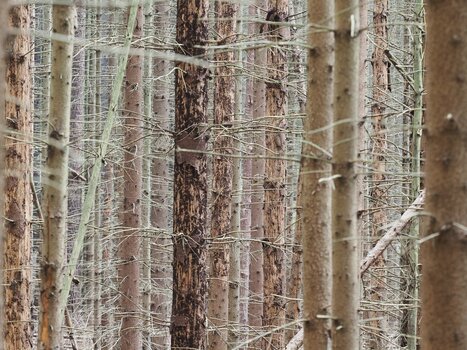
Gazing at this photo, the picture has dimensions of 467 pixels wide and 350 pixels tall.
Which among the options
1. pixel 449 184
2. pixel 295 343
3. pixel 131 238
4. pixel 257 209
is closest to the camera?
pixel 449 184

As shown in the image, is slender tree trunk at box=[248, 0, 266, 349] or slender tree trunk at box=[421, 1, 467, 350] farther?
slender tree trunk at box=[248, 0, 266, 349]

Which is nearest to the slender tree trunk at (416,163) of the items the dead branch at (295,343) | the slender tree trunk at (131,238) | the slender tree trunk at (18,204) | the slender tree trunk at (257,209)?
the dead branch at (295,343)

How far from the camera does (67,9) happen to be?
4371 mm

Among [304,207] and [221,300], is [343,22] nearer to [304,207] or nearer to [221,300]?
[304,207]

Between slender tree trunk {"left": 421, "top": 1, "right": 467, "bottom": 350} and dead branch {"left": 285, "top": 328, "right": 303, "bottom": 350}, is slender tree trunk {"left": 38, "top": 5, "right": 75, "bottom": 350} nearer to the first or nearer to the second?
dead branch {"left": 285, "top": 328, "right": 303, "bottom": 350}

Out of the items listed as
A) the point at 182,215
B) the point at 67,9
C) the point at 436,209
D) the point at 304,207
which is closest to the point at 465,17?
the point at 436,209

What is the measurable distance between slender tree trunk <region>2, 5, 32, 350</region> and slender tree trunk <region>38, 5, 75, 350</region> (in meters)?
3.28

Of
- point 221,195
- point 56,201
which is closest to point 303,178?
point 56,201

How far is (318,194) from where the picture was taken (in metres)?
4.32

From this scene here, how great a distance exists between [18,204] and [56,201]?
3663 mm

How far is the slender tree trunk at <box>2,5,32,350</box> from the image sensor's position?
302 inches

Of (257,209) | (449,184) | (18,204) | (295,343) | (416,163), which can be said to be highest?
(257,209)

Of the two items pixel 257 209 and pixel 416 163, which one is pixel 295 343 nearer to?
pixel 416 163

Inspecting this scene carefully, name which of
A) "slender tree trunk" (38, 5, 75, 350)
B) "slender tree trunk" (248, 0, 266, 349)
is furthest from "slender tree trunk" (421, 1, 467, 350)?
"slender tree trunk" (248, 0, 266, 349)
